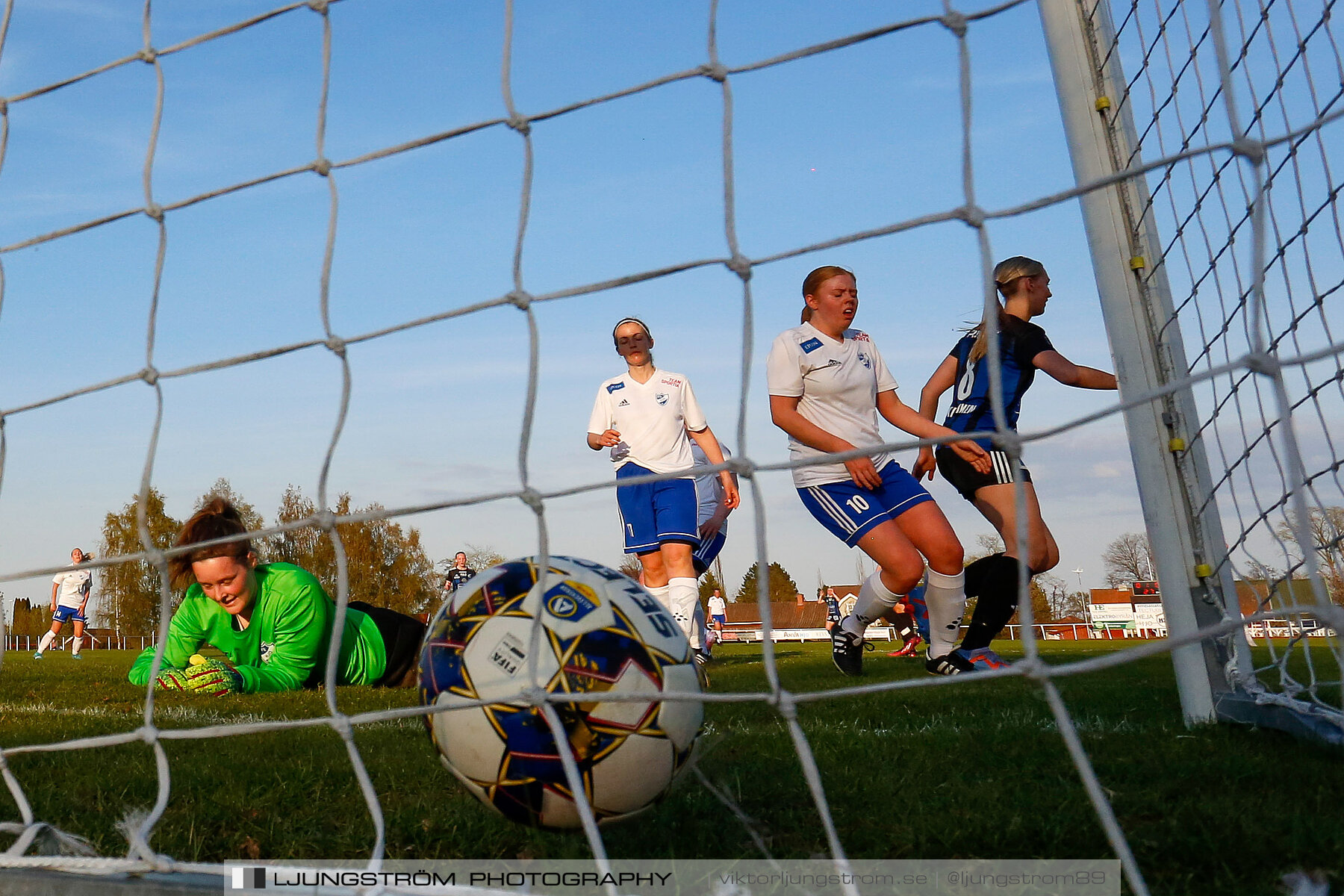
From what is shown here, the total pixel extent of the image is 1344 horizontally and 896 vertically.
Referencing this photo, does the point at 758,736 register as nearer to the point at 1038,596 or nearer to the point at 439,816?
the point at 439,816

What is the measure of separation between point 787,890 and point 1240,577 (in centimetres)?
205

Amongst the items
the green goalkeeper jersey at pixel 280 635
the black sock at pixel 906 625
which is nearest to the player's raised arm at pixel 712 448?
the green goalkeeper jersey at pixel 280 635

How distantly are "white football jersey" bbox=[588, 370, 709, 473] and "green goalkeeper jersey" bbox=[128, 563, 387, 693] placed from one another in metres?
1.68

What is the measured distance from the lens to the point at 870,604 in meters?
5.05

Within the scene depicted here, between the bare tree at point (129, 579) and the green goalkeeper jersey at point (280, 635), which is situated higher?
the bare tree at point (129, 579)

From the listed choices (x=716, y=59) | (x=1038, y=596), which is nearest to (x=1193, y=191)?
(x=716, y=59)

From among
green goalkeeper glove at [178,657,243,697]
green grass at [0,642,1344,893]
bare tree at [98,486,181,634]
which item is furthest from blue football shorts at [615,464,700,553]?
bare tree at [98,486,181,634]

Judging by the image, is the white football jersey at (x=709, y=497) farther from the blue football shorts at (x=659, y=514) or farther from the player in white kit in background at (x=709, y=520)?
the blue football shorts at (x=659, y=514)

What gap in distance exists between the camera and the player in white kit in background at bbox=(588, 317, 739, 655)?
557 centimetres

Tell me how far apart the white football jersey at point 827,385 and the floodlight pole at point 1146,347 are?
1495 mm

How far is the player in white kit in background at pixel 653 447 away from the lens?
5.57 metres

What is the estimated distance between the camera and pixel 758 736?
9.61 ft

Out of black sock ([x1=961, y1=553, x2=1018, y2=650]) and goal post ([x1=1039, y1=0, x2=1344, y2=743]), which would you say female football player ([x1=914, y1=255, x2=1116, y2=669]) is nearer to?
black sock ([x1=961, y1=553, x2=1018, y2=650])

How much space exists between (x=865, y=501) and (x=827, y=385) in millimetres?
530
